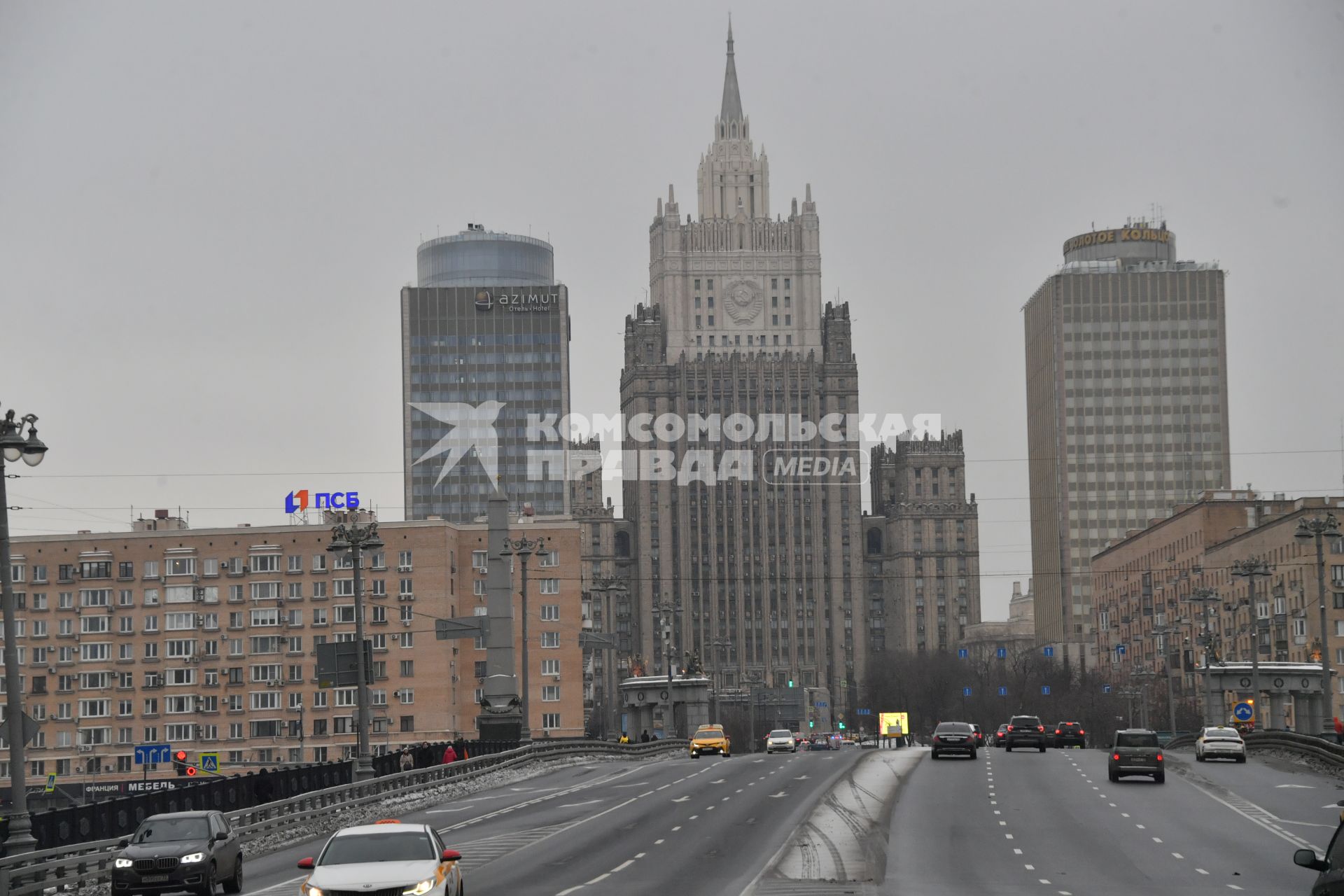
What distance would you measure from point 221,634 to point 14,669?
100 meters

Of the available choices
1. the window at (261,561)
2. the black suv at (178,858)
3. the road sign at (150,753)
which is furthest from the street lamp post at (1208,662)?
the black suv at (178,858)

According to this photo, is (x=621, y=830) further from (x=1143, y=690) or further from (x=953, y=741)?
(x=1143, y=690)

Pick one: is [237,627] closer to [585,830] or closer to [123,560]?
[123,560]

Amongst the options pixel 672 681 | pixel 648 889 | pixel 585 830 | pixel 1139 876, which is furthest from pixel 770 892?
pixel 672 681

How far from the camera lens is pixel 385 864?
24188mm

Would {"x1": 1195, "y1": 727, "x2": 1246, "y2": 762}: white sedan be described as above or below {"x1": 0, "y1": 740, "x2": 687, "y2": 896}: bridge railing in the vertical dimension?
below

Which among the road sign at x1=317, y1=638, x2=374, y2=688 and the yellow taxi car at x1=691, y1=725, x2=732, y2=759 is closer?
the road sign at x1=317, y1=638, x2=374, y2=688

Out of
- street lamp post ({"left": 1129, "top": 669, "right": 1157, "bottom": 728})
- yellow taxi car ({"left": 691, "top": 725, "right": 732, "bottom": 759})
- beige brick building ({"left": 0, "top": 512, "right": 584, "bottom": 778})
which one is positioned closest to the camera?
yellow taxi car ({"left": 691, "top": 725, "right": 732, "bottom": 759})

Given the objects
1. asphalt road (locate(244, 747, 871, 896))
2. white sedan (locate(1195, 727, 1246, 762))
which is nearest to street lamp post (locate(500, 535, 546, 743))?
asphalt road (locate(244, 747, 871, 896))

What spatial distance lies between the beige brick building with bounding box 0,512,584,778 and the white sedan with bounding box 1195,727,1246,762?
6653 centimetres

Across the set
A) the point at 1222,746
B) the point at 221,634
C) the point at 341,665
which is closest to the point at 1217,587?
the point at 221,634

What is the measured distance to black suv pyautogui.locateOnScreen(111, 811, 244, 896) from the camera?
1182 inches

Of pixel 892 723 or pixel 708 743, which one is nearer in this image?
pixel 708 743

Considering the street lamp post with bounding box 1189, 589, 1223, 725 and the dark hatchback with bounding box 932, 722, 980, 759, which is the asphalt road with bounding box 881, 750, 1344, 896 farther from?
the street lamp post with bounding box 1189, 589, 1223, 725
